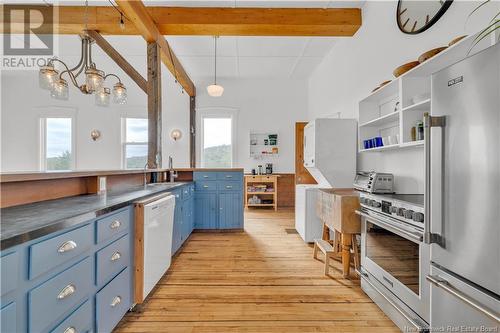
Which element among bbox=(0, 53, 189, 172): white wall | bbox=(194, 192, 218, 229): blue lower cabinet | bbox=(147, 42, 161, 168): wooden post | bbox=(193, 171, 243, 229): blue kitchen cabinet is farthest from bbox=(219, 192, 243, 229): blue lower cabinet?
bbox=(0, 53, 189, 172): white wall

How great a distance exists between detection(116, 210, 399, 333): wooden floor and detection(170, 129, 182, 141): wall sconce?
12.1 feet

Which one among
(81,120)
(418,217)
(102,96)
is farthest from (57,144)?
(418,217)

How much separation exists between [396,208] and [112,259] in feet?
6.31

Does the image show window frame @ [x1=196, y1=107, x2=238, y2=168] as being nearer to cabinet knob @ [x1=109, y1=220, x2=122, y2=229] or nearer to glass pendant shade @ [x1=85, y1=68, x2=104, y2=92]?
glass pendant shade @ [x1=85, y1=68, x2=104, y2=92]

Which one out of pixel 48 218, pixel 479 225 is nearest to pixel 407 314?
pixel 479 225

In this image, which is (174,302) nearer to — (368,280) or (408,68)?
(368,280)

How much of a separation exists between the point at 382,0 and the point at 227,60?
3055 millimetres

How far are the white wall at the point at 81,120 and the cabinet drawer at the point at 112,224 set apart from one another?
15.0ft

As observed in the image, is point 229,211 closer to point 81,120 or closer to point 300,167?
point 300,167

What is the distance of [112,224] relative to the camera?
148 centimetres

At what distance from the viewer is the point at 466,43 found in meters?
1.38

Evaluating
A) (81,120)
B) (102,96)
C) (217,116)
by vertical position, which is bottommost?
(102,96)

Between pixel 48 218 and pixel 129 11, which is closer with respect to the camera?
pixel 48 218

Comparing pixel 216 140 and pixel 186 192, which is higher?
pixel 216 140
